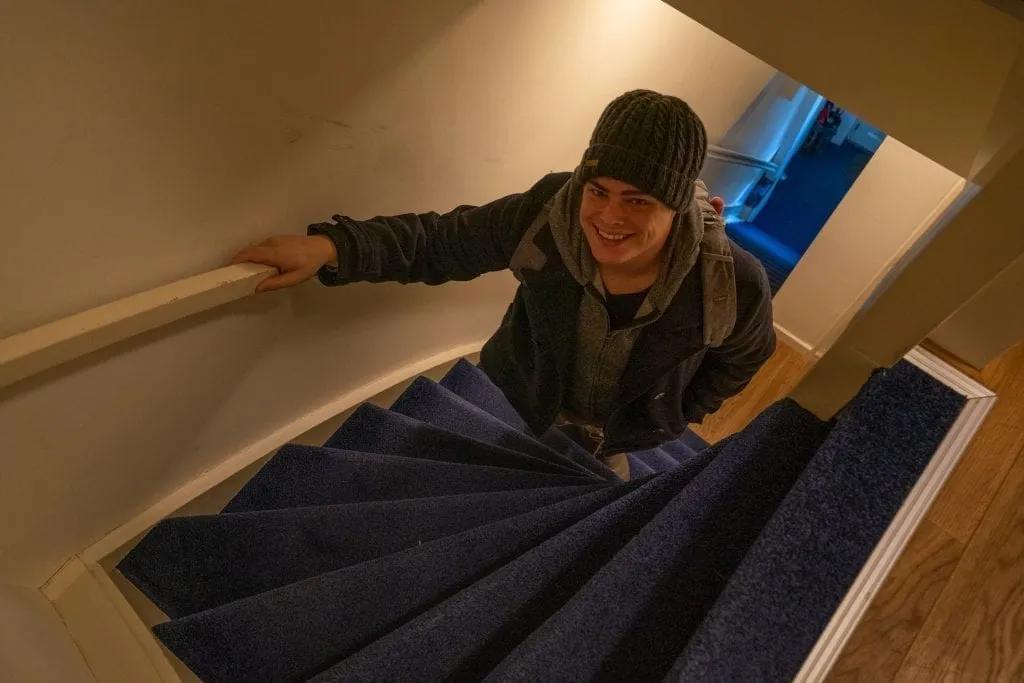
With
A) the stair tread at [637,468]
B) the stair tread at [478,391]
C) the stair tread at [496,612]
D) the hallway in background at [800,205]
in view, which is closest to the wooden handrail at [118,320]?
the stair tread at [496,612]

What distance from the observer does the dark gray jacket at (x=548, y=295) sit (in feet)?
4.24

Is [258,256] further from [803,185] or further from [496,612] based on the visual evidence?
[803,185]

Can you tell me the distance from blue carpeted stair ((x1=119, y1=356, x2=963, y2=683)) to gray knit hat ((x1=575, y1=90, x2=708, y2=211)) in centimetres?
45

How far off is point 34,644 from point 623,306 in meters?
1.20

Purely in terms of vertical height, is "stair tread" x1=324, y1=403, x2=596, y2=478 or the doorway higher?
the doorway

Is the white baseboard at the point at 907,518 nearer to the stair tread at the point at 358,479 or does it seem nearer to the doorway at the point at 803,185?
the stair tread at the point at 358,479

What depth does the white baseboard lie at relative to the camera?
2.19 feet

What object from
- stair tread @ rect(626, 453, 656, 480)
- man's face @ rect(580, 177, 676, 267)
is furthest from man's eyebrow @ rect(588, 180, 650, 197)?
stair tread @ rect(626, 453, 656, 480)

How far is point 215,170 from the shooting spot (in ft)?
3.31

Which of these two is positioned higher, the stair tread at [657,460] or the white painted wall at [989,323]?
the white painted wall at [989,323]

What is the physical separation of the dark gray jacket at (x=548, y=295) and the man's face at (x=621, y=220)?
0.13 metres

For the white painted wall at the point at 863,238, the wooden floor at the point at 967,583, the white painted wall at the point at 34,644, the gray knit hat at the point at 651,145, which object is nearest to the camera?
the wooden floor at the point at 967,583

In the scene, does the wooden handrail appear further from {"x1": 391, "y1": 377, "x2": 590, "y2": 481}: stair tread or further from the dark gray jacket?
{"x1": 391, "y1": 377, "x2": 590, "y2": 481}: stair tread

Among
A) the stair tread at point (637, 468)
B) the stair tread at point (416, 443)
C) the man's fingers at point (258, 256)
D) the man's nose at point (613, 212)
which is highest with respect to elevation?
the man's nose at point (613, 212)
